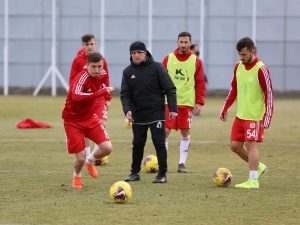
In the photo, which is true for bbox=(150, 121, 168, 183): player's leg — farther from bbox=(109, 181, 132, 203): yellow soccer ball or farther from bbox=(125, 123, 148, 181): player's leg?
bbox=(109, 181, 132, 203): yellow soccer ball

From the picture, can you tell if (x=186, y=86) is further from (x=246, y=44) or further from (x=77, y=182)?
(x=77, y=182)

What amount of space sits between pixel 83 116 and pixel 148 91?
3.78ft

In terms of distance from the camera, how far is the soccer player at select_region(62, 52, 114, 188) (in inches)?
434

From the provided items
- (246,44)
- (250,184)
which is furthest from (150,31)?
(250,184)

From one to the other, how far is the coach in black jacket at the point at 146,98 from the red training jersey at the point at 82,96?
28.9 inches

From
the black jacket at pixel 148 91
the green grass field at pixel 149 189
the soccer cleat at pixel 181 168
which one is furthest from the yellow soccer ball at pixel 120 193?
the soccer cleat at pixel 181 168

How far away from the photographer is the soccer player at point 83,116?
11016 millimetres

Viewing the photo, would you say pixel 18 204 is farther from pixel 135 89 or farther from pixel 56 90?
pixel 56 90

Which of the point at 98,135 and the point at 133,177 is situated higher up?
the point at 98,135

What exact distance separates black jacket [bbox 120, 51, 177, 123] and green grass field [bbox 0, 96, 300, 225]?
1.03 metres

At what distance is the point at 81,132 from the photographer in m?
11.3

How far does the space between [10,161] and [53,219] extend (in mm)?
5844

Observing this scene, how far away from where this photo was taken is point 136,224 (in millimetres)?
8328

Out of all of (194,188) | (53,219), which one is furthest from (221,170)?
(53,219)
